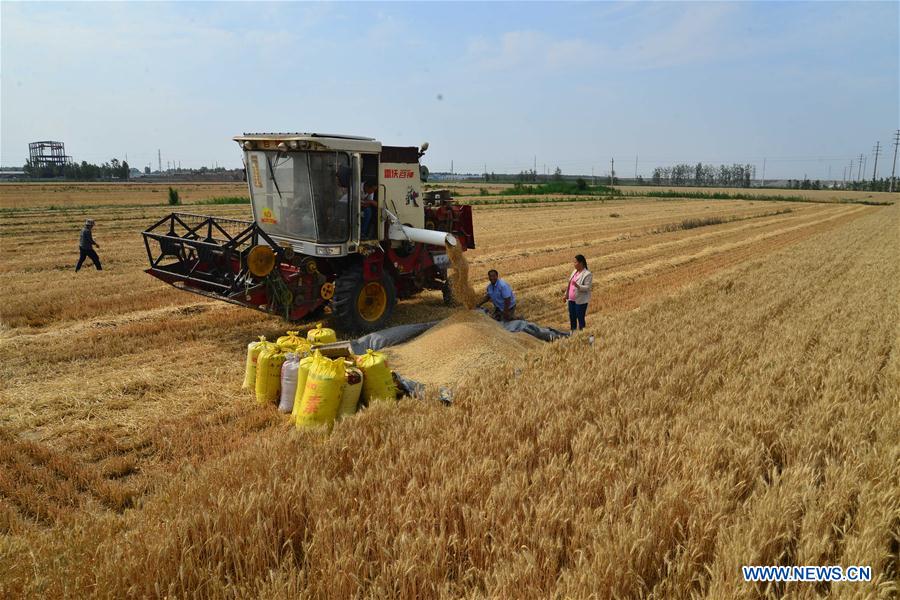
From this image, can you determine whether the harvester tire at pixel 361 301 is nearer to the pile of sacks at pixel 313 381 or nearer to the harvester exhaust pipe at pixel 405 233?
the harvester exhaust pipe at pixel 405 233

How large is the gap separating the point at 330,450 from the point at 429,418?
0.84 m

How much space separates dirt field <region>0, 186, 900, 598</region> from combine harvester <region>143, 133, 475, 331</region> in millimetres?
1033

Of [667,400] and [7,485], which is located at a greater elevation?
[667,400]

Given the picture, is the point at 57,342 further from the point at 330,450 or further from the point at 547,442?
the point at 547,442

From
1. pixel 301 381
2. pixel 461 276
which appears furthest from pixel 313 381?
pixel 461 276

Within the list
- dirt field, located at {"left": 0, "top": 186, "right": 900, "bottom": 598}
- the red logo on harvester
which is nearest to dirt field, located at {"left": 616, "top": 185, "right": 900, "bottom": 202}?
the red logo on harvester

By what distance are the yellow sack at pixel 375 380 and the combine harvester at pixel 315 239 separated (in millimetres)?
2989

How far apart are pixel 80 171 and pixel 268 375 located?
108 meters

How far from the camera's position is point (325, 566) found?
2762mm

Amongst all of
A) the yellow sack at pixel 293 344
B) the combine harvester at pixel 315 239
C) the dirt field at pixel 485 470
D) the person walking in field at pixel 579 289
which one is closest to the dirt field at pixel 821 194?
the person walking in field at pixel 579 289

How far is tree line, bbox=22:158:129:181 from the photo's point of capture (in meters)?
92.6

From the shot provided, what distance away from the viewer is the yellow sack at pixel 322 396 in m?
4.91

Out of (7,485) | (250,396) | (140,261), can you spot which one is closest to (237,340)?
(250,396)

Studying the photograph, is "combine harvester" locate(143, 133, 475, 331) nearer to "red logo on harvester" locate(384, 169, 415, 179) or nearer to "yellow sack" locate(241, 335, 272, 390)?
"red logo on harvester" locate(384, 169, 415, 179)
